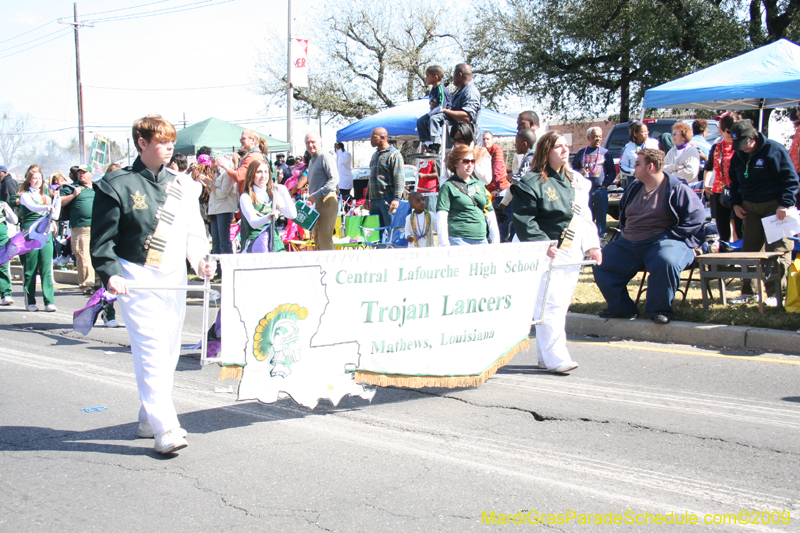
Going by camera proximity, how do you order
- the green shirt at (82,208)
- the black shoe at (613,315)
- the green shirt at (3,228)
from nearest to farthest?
the black shoe at (613,315) < the green shirt at (3,228) < the green shirt at (82,208)

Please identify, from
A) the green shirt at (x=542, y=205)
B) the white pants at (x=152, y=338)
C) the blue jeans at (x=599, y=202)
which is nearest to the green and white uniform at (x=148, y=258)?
the white pants at (x=152, y=338)

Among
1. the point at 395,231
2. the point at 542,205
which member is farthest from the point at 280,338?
the point at 395,231

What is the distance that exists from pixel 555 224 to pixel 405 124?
10856mm

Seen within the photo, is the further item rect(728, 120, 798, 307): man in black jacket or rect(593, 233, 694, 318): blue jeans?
rect(728, 120, 798, 307): man in black jacket

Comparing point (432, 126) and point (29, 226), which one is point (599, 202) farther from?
point (29, 226)

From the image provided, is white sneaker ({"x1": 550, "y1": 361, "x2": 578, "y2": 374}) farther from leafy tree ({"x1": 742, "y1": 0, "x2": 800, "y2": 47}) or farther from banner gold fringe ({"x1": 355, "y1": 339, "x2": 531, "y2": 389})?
leafy tree ({"x1": 742, "y1": 0, "x2": 800, "y2": 47})

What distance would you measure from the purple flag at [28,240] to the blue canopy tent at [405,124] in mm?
8293

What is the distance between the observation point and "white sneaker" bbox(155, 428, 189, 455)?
4.02 meters

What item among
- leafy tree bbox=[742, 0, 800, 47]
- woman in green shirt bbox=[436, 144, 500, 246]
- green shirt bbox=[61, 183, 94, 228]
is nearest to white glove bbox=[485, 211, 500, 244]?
woman in green shirt bbox=[436, 144, 500, 246]

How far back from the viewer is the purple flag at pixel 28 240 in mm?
9258

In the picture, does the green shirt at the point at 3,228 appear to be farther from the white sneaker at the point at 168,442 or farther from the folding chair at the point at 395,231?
the white sneaker at the point at 168,442

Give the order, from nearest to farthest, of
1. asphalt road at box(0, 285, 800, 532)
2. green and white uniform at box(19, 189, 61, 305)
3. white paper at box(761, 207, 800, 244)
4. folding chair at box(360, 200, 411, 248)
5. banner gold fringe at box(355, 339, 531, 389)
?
1. asphalt road at box(0, 285, 800, 532)
2. banner gold fringe at box(355, 339, 531, 389)
3. white paper at box(761, 207, 800, 244)
4. green and white uniform at box(19, 189, 61, 305)
5. folding chair at box(360, 200, 411, 248)

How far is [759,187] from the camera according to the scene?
7965mm

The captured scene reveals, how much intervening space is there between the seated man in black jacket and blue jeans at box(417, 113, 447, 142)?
7.46ft
